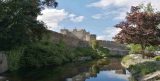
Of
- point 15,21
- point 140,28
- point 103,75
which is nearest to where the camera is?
point 15,21

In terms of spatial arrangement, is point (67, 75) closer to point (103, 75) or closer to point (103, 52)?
point (103, 75)

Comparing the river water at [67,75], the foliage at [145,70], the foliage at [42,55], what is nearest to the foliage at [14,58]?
the foliage at [42,55]

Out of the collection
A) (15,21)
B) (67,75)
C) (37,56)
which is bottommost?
(67,75)

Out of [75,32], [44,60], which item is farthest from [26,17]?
[75,32]

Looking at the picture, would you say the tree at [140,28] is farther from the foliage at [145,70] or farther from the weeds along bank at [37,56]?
the weeds along bank at [37,56]

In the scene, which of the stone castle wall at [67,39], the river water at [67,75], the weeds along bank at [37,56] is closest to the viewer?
the river water at [67,75]

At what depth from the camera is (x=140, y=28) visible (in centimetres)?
3803

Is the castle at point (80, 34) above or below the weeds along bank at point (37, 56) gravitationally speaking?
above

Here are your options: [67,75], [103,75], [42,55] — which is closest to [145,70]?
[103,75]

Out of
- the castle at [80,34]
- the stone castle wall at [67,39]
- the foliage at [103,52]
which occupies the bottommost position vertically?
the foliage at [103,52]

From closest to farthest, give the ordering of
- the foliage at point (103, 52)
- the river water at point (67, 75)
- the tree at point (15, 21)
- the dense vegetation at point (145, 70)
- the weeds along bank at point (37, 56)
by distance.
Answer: the dense vegetation at point (145, 70), the tree at point (15, 21), the river water at point (67, 75), the weeds along bank at point (37, 56), the foliage at point (103, 52)

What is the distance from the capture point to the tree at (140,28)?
3775 centimetres

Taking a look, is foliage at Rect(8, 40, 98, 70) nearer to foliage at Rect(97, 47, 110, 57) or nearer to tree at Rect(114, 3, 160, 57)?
tree at Rect(114, 3, 160, 57)

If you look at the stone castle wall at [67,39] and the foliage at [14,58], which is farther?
the stone castle wall at [67,39]
